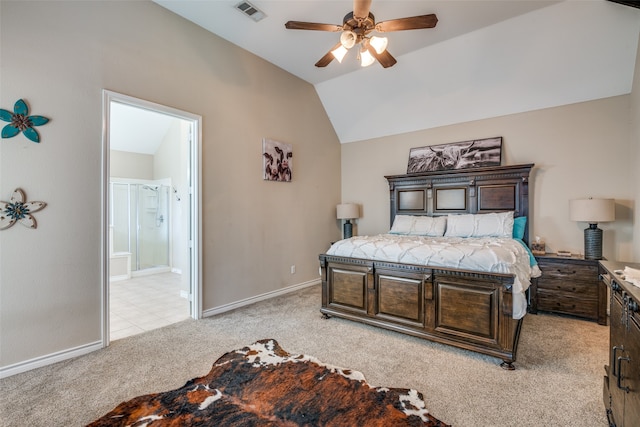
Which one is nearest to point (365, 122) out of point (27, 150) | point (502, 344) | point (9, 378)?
point (502, 344)

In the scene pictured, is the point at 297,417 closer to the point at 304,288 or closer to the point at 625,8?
the point at 304,288

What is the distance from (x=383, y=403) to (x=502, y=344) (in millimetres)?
1221

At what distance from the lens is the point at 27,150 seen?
2375 mm

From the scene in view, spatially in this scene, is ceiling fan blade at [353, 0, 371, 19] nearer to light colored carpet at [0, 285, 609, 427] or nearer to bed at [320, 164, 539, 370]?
bed at [320, 164, 539, 370]

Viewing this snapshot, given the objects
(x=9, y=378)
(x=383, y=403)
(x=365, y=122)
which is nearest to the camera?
(x=383, y=403)

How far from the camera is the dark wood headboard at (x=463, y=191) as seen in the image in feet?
13.5

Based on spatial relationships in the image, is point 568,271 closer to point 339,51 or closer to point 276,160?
point 339,51

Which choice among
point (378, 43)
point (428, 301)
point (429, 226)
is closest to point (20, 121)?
point (378, 43)

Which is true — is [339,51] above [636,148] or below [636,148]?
above

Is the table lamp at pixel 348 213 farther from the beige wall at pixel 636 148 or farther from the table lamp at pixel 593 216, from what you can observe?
the beige wall at pixel 636 148

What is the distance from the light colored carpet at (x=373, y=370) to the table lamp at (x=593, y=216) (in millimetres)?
849

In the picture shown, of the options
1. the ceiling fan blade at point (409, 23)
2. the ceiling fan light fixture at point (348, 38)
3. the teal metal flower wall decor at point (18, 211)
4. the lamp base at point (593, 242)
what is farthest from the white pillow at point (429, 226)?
the teal metal flower wall decor at point (18, 211)

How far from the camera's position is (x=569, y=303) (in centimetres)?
349

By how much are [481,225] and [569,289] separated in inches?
46.2
